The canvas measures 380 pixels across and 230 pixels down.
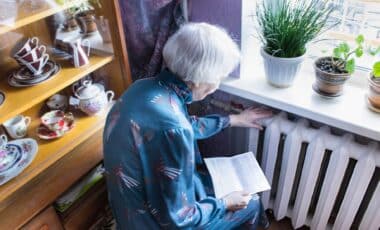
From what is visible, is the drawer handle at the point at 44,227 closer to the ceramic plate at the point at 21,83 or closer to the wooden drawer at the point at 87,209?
the wooden drawer at the point at 87,209

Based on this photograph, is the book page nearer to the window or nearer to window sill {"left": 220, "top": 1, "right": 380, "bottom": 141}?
window sill {"left": 220, "top": 1, "right": 380, "bottom": 141}

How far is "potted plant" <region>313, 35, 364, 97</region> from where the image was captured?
3.81 feet

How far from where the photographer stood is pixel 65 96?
150cm

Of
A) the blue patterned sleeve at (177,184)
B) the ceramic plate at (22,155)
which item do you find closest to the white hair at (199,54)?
the blue patterned sleeve at (177,184)

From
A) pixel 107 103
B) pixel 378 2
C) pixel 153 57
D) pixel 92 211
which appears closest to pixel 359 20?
pixel 378 2

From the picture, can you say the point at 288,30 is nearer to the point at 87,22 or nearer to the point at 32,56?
the point at 87,22

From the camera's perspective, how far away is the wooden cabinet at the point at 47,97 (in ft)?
3.68

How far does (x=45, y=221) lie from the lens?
1.25m

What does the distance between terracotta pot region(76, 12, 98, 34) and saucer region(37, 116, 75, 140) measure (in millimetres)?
379

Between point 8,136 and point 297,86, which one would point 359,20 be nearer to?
point 297,86

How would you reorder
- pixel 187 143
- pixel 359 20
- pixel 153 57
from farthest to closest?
pixel 153 57 < pixel 359 20 < pixel 187 143

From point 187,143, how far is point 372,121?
2.07ft

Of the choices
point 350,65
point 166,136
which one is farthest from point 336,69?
point 166,136

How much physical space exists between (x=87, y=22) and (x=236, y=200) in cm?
89
